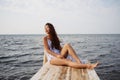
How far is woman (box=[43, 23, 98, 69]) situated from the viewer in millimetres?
5566

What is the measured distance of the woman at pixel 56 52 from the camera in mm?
5566

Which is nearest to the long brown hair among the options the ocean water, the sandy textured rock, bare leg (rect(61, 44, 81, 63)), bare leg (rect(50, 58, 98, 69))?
bare leg (rect(61, 44, 81, 63))

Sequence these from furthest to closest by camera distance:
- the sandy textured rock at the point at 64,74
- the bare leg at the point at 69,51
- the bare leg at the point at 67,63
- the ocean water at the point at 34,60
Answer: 1. the ocean water at the point at 34,60
2. the bare leg at the point at 69,51
3. the bare leg at the point at 67,63
4. the sandy textured rock at the point at 64,74

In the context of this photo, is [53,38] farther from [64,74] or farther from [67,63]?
[64,74]

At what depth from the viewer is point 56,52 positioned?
650 centimetres

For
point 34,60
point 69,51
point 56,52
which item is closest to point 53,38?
point 56,52

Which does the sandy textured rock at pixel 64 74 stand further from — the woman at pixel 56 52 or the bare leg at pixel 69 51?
the bare leg at pixel 69 51

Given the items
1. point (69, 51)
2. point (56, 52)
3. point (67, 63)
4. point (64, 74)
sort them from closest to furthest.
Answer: point (64, 74) < point (67, 63) < point (69, 51) < point (56, 52)

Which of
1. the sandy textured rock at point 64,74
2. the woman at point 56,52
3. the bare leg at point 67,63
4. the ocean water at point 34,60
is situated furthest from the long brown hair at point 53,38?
the ocean water at point 34,60

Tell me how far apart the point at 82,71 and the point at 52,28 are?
76.8 inches

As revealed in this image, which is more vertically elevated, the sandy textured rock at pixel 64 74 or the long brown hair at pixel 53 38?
the long brown hair at pixel 53 38

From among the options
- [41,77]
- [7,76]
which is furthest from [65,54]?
[7,76]

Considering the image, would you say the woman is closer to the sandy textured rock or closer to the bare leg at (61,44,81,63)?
the bare leg at (61,44,81,63)

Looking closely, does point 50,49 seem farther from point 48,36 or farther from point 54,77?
point 54,77
